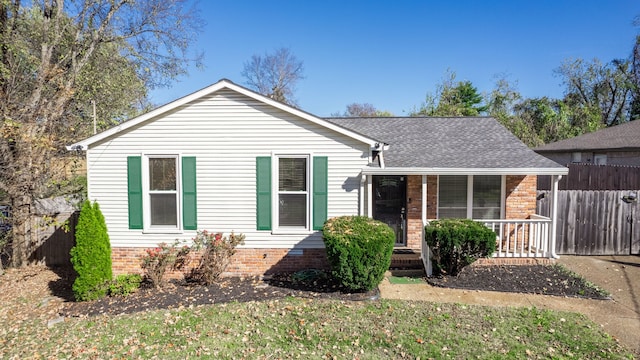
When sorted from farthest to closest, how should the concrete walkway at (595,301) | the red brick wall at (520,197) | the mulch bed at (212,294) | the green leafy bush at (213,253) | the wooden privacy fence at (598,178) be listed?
the wooden privacy fence at (598,178) → the red brick wall at (520,197) → the green leafy bush at (213,253) → the mulch bed at (212,294) → the concrete walkway at (595,301)

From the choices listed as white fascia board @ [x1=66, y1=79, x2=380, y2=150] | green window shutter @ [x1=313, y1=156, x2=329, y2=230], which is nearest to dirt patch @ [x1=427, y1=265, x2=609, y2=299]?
green window shutter @ [x1=313, y1=156, x2=329, y2=230]

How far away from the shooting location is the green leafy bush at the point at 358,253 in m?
6.53

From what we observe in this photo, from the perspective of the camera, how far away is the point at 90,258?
7172mm

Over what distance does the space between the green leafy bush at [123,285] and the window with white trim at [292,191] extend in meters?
3.10

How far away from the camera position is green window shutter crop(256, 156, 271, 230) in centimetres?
793

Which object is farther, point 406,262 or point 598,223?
point 598,223

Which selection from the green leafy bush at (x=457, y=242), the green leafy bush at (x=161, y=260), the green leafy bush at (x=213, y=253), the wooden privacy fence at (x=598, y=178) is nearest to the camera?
the green leafy bush at (x=457, y=242)

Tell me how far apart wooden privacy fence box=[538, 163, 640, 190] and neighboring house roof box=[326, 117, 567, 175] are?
5.11 metres

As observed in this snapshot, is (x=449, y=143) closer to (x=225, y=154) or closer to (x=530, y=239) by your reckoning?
(x=530, y=239)

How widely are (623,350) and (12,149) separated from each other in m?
12.1

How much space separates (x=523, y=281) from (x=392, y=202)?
345 centimetres

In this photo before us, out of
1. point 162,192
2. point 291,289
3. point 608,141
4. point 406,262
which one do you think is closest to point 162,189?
point 162,192

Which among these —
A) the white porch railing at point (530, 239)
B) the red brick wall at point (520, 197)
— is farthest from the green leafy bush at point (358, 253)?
the red brick wall at point (520, 197)

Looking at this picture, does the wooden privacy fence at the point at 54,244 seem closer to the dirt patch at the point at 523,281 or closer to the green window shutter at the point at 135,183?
the green window shutter at the point at 135,183
